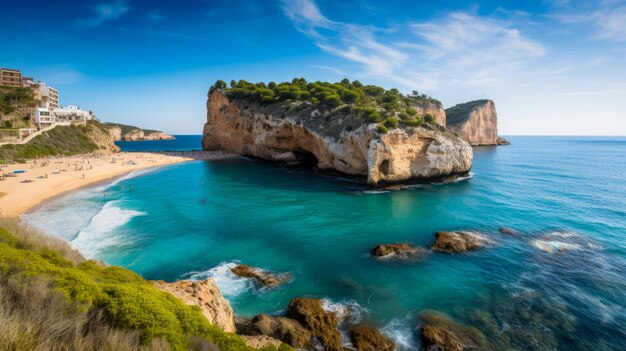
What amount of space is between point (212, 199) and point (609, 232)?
34102 millimetres

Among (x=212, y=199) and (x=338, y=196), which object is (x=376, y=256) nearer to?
(x=338, y=196)

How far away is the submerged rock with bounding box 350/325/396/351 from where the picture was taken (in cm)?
1035

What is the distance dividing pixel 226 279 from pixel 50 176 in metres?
40.6

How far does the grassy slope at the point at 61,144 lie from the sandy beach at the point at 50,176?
13.8 ft

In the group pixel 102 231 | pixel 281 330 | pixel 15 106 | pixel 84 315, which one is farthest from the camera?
pixel 15 106

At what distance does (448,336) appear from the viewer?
10.9m

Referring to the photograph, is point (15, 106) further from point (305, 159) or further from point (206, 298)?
point (206, 298)

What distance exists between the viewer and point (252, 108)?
57.8 m

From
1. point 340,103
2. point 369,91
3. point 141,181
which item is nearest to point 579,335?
point 340,103

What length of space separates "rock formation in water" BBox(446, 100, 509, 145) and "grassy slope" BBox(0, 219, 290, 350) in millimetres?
107469

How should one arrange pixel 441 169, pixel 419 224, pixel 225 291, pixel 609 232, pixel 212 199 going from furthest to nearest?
pixel 441 169, pixel 212 199, pixel 419 224, pixel 609 232, pixel 225 291

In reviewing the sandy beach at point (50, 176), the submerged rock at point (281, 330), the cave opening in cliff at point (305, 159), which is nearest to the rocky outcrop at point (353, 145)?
the cave opening in cliff at point (305, 159)

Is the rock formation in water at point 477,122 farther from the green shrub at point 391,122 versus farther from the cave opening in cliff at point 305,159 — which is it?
the green shrub at point 391,122

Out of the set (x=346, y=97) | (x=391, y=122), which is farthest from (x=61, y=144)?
(x=391, y=122)
